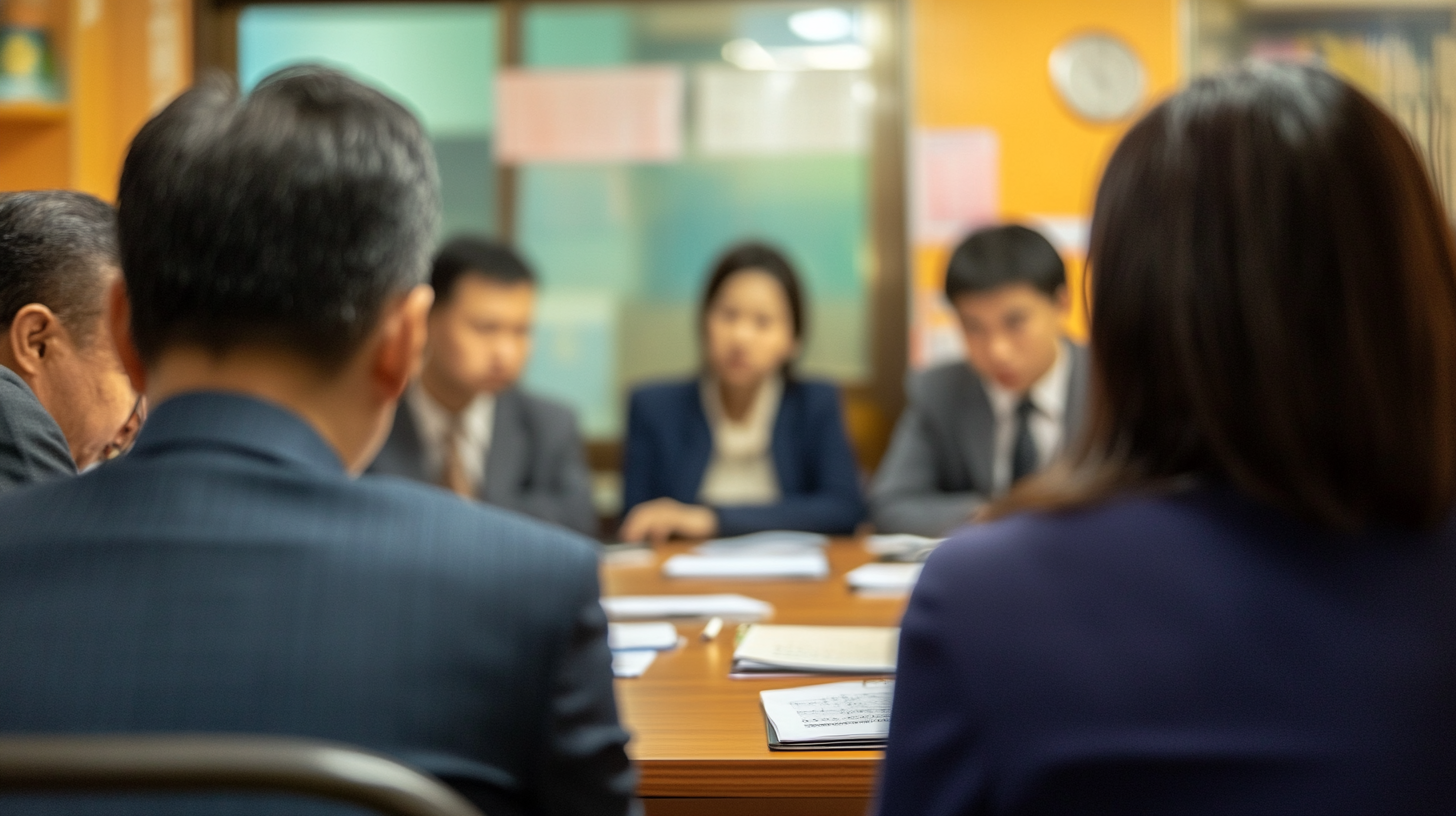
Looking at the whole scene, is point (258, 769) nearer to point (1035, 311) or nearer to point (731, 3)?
point (1035, 311)

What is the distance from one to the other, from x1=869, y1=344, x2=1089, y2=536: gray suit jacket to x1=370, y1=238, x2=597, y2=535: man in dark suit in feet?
2.36

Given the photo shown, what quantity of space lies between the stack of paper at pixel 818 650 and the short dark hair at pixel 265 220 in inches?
30.7

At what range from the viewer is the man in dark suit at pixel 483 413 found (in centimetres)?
282

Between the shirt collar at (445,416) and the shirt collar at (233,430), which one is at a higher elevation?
the shirt collar at (233,430)

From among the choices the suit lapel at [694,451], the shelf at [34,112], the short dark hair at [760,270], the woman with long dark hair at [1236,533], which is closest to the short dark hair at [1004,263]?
the short dark hair at [760,270]

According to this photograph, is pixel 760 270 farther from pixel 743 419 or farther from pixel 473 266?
pixel 473 266

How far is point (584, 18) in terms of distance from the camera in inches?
155

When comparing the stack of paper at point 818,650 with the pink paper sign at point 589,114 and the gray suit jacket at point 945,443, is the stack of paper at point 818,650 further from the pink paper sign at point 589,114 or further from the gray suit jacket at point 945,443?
the pink paper sign at point 589,114

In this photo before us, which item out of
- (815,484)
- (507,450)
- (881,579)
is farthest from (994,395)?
(507,450)

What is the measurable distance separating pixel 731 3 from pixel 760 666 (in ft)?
9.68

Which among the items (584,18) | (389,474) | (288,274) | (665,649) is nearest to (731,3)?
(584,18)

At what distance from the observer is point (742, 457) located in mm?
3160

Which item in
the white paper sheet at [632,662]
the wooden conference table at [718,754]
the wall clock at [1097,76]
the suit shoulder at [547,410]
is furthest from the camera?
the wall clock at [1097,76]

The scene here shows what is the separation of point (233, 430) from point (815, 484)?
8.15 feet
